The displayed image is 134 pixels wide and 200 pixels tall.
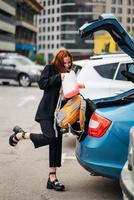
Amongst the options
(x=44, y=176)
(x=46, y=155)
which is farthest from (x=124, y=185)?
(x=46, y=155)

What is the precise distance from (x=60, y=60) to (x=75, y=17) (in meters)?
167

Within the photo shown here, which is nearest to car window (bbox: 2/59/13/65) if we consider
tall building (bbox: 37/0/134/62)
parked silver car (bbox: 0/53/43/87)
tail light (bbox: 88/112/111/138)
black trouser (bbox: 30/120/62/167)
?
parked silver car (bbox: 0/53/43/87)

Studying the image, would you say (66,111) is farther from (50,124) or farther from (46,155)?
(46,155)

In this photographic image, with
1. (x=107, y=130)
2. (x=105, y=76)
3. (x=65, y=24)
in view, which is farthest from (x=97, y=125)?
(x=65, y=24)

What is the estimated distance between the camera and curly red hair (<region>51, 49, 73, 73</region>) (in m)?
7.14

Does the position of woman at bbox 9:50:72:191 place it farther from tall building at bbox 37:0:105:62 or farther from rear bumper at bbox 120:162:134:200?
tall building at bbox 37:0:105:62

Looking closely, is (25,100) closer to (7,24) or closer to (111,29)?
(111,29)

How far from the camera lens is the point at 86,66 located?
11273 millimetres

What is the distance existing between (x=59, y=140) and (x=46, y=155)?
2.57 meters

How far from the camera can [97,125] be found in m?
6.50

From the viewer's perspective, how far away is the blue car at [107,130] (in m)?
6.36

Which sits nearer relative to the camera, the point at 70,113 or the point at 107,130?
the point at 107,130

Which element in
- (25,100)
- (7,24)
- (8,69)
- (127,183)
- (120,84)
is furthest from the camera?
(7,24)

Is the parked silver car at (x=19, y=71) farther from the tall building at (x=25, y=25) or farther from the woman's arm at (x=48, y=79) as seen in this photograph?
A: the tall building at (x=25, y=25)
